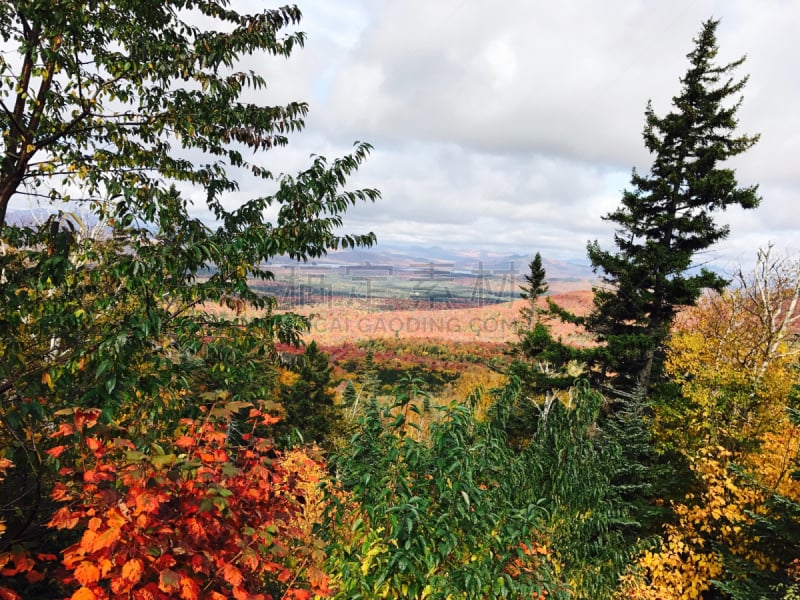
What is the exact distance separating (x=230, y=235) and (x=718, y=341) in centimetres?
2228

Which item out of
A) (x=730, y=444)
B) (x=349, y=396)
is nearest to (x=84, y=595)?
(x=349, y=396)

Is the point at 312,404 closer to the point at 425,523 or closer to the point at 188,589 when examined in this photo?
the point at 425,523

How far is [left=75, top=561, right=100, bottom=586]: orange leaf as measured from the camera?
9.82ft

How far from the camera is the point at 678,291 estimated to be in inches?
682

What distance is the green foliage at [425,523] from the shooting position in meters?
4.10

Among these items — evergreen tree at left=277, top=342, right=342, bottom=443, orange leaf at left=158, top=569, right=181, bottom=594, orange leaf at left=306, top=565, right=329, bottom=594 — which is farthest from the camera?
evergreen tree at left=277, top=342, right=342, bottom=443

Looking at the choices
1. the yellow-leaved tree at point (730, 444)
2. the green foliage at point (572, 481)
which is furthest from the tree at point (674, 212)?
the green foliage at point (572, 481)

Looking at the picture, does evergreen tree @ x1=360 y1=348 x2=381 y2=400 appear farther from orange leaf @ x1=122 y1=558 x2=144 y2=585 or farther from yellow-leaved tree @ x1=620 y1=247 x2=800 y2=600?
yellow-leaved tree @ x1=620 y1=247 x2=800 y2=600

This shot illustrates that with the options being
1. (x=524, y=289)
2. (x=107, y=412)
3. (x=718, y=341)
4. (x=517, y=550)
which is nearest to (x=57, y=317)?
(x=107, y=412)

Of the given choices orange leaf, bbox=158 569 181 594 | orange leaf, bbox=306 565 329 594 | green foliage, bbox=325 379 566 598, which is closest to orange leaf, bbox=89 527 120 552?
orange leaf, bbox=158 569 181 594

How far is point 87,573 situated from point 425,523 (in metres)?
2.81

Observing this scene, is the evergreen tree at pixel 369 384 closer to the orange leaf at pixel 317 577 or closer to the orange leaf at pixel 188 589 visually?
the orange leaf at pixel 317 577

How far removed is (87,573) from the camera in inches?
119

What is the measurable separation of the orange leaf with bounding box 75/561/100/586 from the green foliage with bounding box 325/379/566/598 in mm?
2207
